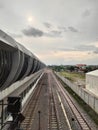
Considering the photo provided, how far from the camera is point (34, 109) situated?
30.7m

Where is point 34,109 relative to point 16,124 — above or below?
below

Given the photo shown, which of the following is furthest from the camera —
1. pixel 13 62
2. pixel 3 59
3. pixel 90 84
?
pixel 90 84

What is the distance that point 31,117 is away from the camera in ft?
85.7

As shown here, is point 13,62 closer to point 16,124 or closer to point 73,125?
point 16,124

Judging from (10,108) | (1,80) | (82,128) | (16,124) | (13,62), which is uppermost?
(13,62)

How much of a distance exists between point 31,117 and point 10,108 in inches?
639

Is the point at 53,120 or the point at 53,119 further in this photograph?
the point at 53,119

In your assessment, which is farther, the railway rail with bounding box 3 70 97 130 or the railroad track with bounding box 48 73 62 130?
the railway rail with bounding box 3 70 97 130

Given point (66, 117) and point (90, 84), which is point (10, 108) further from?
point (90, 84)

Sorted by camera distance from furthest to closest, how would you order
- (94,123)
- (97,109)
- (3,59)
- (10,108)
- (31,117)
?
1. (97,109)
2. (31,117)
3. (94,123)
4. (3,59)
5. (10,108)

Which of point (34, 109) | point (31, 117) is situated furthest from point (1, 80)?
point (34, 109)

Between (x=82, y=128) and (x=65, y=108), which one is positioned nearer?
(x=82, y=128)

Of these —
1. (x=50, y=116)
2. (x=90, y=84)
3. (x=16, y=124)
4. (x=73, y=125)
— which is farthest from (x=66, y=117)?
(x=90, y=84)

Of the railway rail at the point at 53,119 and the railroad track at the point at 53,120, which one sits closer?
the railroad track at the point at 53,120
